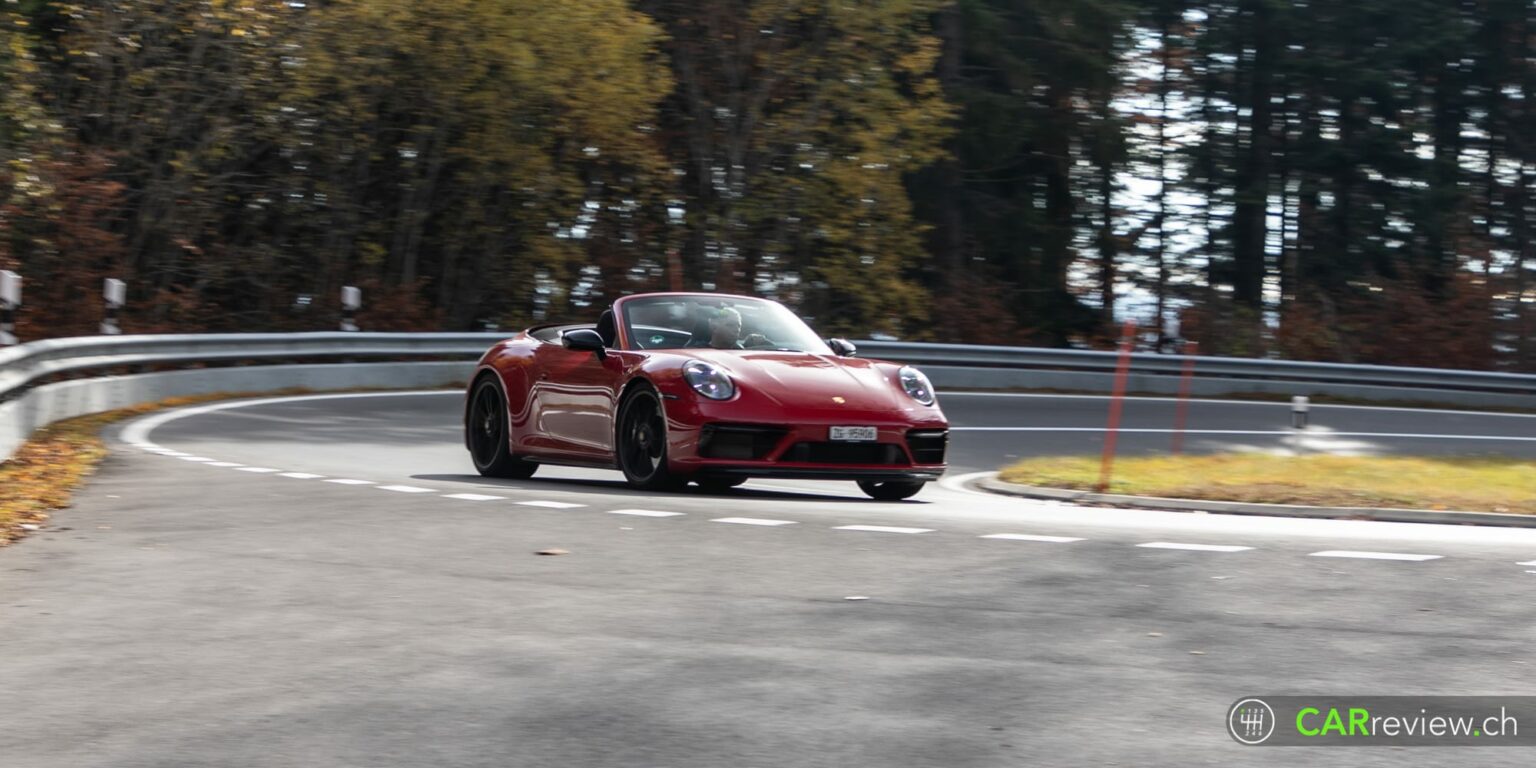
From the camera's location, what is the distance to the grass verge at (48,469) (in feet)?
35.9

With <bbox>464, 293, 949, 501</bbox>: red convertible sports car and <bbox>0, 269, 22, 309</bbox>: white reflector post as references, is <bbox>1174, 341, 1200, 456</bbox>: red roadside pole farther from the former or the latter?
<bbox>0, 269, 22, 309</bbox>: white reflector post

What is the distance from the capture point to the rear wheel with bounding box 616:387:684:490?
12.8 metres

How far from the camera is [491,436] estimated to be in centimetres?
1499

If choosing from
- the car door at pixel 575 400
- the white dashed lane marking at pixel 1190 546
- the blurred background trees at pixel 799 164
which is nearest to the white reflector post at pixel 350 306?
the blurred background trees at pixel 799 164

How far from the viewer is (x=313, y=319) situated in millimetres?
31047

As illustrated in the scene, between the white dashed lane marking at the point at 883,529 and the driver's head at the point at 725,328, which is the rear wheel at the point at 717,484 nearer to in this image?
the driver's head at the point at 725,328

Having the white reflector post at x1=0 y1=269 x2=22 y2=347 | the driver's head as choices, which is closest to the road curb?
the driver's head

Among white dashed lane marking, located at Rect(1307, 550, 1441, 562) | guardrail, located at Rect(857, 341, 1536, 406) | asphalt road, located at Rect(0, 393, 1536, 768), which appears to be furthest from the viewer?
guardrail, located at Rect(857, 341, 1536, 406)

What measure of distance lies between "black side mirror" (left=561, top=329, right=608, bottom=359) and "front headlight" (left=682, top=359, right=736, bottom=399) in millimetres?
954

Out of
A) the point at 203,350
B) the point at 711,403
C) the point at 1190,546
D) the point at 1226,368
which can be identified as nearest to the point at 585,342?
the point at 711,403

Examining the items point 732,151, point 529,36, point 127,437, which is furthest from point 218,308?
point 127,437

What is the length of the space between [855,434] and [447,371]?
15.7 metres

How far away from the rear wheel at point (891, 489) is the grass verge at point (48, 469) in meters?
4.71

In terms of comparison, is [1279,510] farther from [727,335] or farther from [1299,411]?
[1299,411]
